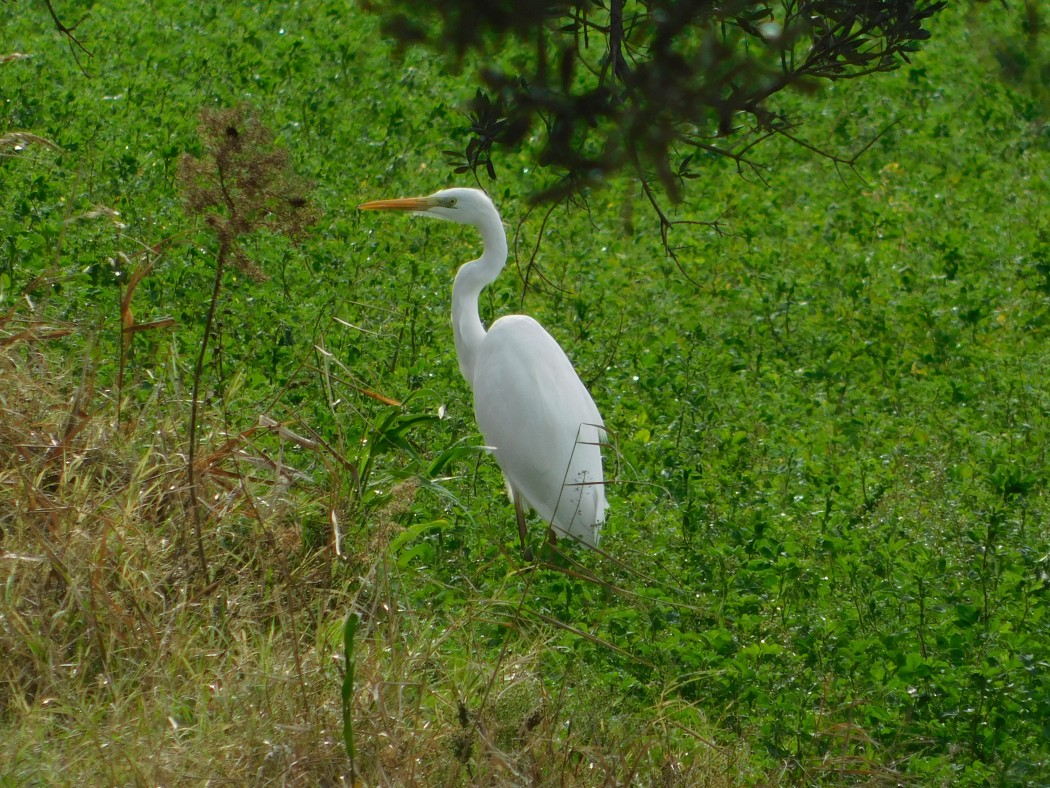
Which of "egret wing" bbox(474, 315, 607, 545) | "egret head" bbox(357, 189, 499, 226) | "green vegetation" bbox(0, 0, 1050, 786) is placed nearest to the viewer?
"green vegetation" bbox(0, 0, 1050, 786)

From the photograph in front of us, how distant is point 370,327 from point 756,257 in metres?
2.84

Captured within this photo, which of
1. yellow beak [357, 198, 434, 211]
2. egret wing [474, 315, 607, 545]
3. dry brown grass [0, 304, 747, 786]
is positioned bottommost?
dry brown grass [0, 304, 747, 786]

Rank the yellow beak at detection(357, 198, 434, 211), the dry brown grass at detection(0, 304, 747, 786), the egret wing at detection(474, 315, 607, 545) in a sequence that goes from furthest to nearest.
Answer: the yellow beak at detection(357, 198, 434, 211) < the egret wing at detection(474, 315, 607, 545) < the dry brown grass at detection(0, 304, 747, 786)

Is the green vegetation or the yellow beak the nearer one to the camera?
the green vegetation

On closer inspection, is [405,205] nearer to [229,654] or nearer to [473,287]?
[473,287]

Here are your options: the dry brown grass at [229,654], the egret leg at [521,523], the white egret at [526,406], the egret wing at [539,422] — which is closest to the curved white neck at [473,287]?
the white egret at [526,406]

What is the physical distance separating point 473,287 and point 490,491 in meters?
0.80

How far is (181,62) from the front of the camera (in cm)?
1006

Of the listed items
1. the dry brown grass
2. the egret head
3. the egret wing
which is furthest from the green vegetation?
the egret head

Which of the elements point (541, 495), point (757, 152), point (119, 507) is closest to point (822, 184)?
point (757, 152)

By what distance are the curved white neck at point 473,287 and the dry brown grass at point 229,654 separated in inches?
50.0

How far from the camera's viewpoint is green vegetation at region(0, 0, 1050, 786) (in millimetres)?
3299

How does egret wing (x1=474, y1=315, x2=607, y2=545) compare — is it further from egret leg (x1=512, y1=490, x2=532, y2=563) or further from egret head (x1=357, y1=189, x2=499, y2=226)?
egret head (x1=357, y1=189, x2=499, y2=226)

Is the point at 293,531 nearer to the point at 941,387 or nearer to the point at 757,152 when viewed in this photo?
the point at 941,387
